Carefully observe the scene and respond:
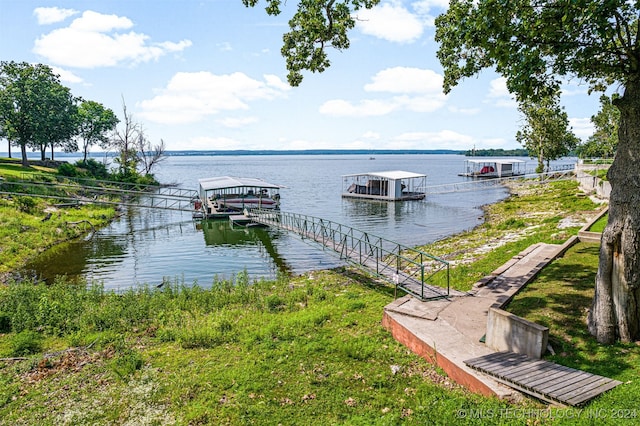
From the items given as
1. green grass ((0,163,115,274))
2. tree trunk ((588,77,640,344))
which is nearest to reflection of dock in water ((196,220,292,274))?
green grass ((0,163,115,274))

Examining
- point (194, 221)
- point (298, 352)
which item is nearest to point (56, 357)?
point (298, 352)

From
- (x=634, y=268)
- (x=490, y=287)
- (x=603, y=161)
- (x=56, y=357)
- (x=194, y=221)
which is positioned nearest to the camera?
(x=634, y=268)

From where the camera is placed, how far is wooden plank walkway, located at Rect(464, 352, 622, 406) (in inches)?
251

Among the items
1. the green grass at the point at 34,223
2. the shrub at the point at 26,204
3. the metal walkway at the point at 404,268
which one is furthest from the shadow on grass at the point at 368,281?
the shrub at the point at 26,204

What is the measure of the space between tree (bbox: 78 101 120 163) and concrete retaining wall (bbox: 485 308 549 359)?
74.3 m

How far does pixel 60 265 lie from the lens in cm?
2230

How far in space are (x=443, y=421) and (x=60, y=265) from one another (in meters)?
22.7

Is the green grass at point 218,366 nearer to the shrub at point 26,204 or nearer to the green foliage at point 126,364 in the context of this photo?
the green foliage at point 126,364

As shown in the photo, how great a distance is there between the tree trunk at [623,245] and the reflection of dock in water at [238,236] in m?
15.8

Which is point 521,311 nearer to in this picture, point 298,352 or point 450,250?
point 298,352

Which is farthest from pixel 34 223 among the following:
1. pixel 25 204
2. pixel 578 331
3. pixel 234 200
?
pixel 578 331

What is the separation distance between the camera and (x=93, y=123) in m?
71.2

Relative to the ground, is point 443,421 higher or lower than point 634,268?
lower

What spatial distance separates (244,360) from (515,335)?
19.3ft
